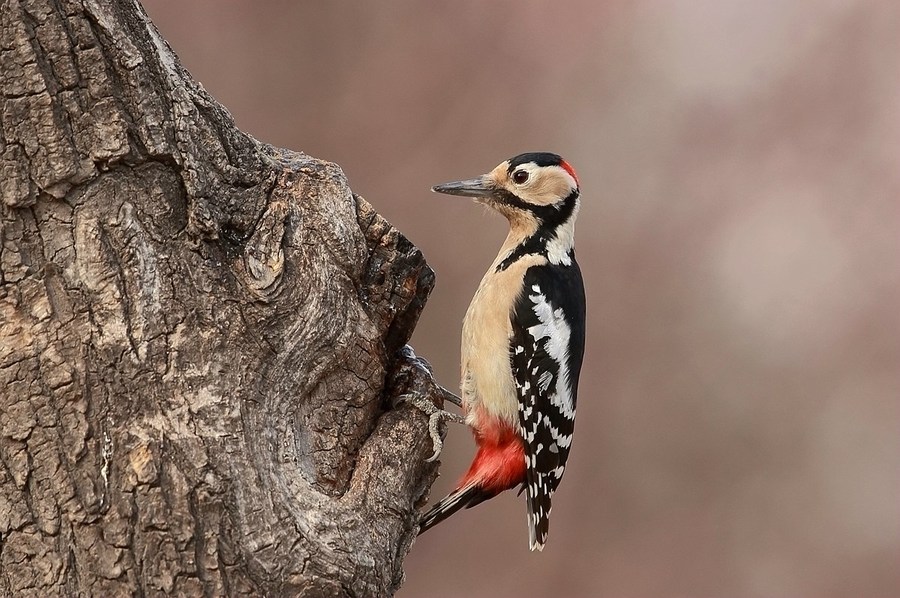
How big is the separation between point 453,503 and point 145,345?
3.86ft

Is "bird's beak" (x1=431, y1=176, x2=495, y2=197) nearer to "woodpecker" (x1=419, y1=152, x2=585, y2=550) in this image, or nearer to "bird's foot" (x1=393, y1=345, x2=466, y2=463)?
"woodpecker" (x1=419, y1=152, x2=585, y2=550)

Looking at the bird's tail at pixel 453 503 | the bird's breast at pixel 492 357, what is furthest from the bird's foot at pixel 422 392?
the bird's breast at pixel 492 357

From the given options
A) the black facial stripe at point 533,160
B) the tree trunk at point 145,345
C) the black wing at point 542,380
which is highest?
the black facial stripe at point 533,160

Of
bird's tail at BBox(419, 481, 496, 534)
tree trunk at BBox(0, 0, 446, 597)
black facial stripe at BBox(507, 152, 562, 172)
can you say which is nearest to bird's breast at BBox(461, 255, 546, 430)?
bird's tail at BBox(419, 481, 496, 534)

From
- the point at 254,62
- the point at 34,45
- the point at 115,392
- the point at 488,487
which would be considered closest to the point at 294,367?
the point at 115,392

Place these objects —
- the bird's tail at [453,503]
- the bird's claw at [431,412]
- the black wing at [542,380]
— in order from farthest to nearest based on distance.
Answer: the black wing at [542,380], the bird's tail at [453,503], the bird's claw at [431,412]

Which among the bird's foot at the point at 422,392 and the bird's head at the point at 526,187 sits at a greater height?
the bird's head at the point at 526,187

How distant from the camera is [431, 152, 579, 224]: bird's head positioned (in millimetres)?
3150

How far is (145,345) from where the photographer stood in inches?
74.7

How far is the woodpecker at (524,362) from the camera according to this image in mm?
2963

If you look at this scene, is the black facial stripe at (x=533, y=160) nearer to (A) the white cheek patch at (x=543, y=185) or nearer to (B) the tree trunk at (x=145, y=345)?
(A) the white cheek patch at (x=543, y=185)

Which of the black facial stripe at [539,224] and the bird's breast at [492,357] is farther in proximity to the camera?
the black facial stripe at [539,224]

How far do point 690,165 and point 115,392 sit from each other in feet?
10.2

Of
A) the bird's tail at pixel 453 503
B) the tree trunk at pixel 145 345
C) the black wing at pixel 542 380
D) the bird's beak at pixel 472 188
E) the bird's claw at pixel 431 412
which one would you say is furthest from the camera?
the bird's beak at pixel 472 188
